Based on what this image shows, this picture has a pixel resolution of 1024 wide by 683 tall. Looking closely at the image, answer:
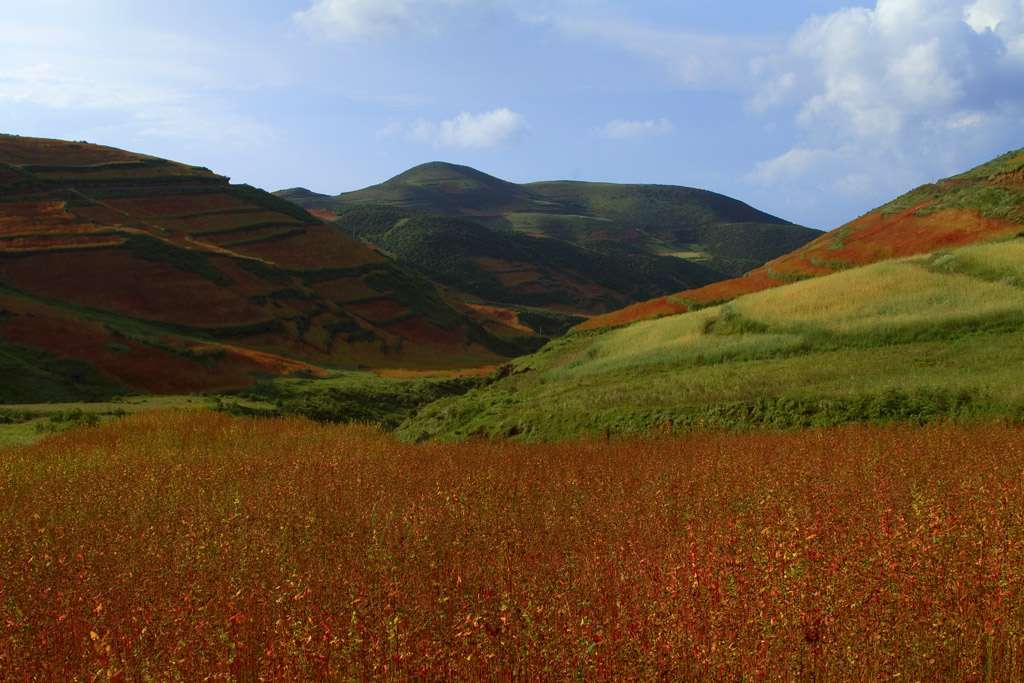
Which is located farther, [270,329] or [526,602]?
[270,329]

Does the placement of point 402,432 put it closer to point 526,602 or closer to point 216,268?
point 526,602

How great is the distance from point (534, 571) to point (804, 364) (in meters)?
13.3

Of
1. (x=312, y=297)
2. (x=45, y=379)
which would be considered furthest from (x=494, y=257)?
(x=45, y=379)

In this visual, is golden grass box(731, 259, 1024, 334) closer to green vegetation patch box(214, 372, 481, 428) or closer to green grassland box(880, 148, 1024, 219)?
green grassland box(880, 148, 1024, 219)

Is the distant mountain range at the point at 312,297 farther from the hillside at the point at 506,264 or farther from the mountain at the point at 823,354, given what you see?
the hillside at the point at 506,264

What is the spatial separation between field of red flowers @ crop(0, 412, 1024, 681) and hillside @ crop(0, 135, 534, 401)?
22.0 m

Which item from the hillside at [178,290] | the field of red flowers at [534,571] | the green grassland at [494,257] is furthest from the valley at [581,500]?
the green grassland at [494,257]

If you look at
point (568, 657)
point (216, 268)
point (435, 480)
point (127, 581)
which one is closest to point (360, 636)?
point (568, 657)

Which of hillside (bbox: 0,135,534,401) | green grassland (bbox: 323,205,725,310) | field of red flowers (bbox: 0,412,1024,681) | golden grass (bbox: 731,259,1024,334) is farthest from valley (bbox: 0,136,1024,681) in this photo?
green grassland (bbox: 323,205,725,310)

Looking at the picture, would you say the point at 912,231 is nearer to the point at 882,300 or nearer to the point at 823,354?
the point at 882,300

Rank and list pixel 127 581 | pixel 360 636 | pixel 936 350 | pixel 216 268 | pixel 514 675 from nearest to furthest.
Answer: pixel 514 675 → pixel 360 636 → pixel 127 581 → pixel 936 350 → pixel 216 268

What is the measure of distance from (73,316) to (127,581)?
108ft

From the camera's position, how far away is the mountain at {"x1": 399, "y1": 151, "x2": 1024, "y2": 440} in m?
13.4

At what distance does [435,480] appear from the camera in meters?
8.82
